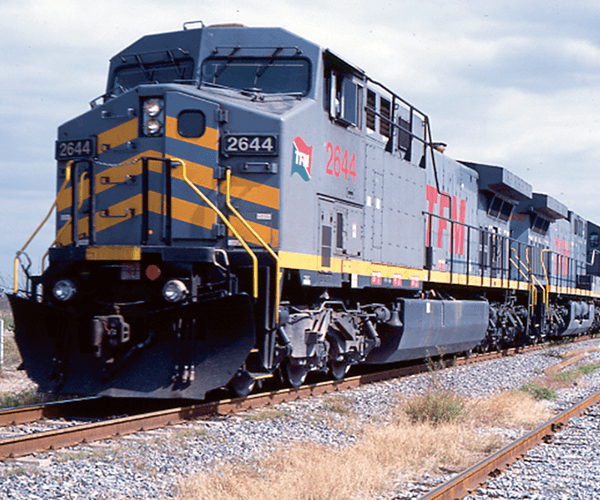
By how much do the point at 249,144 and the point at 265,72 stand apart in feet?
3.51

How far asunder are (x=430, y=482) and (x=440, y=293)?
25.9ft

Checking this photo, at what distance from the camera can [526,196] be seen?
17.4 meters

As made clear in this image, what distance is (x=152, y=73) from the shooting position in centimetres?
785

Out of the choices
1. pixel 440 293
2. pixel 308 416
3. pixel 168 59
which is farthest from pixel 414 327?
pixel 168 59

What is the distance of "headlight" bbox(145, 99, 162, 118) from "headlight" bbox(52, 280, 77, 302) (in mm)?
1766

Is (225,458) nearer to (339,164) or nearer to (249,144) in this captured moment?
(249,144)

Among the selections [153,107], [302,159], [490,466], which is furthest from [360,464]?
[153,107]

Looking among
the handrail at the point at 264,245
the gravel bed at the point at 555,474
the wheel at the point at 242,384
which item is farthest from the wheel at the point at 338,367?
the gravel bed at the point at 555,474

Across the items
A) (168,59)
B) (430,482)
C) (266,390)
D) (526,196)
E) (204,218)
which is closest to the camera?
(430,482)

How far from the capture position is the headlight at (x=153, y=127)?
7.01 m

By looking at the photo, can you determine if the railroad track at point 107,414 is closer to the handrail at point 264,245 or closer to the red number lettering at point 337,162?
the handrail at point 264,245

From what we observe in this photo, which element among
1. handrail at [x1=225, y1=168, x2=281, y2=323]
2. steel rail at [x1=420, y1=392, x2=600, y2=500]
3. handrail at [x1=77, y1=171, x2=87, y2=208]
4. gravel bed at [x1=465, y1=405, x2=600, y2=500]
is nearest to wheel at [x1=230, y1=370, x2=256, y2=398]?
handrail at [x1=225, y1=168, x2=281, y2=323]

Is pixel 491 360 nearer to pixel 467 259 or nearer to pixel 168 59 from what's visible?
pixel 467 259

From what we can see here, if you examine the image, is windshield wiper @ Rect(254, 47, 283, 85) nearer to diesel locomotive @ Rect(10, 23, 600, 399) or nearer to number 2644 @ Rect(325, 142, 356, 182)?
diesel locomotive @ Rect(10, 23, 600, 399)
